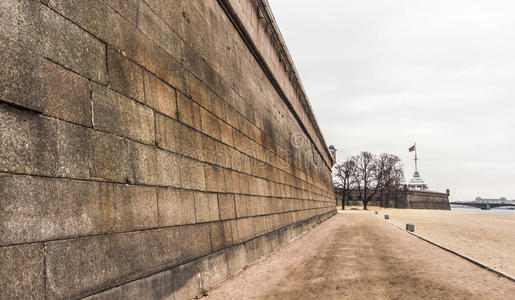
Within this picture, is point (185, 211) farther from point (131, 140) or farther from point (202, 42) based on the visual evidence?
point (202, 42)

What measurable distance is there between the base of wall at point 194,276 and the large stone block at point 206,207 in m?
0.65

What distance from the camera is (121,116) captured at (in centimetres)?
432

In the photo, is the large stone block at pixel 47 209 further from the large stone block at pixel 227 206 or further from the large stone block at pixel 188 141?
the large stone block at pixel 227 206

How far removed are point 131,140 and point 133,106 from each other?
470 mm

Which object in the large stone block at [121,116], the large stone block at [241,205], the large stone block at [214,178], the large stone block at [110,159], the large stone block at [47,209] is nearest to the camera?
the large stone block at [47,209]

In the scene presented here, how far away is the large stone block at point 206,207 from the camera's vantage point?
19.8 ft

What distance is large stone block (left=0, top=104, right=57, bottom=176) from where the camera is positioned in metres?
2.88

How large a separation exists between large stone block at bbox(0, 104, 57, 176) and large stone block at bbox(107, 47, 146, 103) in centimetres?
113

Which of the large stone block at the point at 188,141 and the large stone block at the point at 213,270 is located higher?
the large stone block at the point at 188,141

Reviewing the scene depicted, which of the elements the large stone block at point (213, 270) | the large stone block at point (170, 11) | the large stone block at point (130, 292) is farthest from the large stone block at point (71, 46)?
the large stone block at point (213, 270)

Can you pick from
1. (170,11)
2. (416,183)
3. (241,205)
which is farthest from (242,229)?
(416,183)

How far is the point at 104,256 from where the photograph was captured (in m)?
3.75

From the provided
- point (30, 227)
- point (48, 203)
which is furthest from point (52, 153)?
point (30, 227)

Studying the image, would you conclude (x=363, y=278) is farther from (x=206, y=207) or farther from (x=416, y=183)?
(x=416, y=183)
